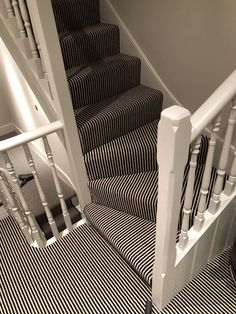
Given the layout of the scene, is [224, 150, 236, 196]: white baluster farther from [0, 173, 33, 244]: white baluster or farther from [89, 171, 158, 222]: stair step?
[0, 173, 33, 244]: white baluster

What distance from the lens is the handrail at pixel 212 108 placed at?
3.08ft

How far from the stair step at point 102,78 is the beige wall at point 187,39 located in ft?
0.62

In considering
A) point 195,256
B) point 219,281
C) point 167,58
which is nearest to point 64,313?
point 195,256

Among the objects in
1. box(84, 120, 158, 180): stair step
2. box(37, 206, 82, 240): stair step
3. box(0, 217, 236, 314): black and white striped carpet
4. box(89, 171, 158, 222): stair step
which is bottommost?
box(37, 206, 82, 240): stair step

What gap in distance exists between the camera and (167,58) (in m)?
2.00

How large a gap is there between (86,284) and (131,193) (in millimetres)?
626

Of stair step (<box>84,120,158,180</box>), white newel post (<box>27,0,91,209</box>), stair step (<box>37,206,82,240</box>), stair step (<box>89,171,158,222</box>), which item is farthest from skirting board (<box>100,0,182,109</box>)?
stair step (<box>37,206,82,240</box>)

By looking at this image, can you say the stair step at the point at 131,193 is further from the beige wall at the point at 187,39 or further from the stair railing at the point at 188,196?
the beige wall at the point at 187,39

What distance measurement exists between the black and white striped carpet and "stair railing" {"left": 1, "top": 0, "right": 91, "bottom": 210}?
0.56 m

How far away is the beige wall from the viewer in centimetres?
157

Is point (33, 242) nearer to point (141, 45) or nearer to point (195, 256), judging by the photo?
point (195, 256)

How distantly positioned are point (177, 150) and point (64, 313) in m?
1.23

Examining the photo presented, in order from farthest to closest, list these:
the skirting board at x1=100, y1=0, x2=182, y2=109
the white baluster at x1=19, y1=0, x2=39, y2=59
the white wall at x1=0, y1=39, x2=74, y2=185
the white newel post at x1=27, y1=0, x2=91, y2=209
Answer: the white wall at x1=0, y1=39, x2=74, y2=185
the skirting board at x1=100, y1=0, x2=182, y2=109
the white baluster at x1=19, y1=0, x2=39, y2=59
the white newel post at x1=27, y1=0, x2=91, y2=209

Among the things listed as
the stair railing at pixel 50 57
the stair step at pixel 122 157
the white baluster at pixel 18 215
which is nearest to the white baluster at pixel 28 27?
the stair railing at pixel 50 57
